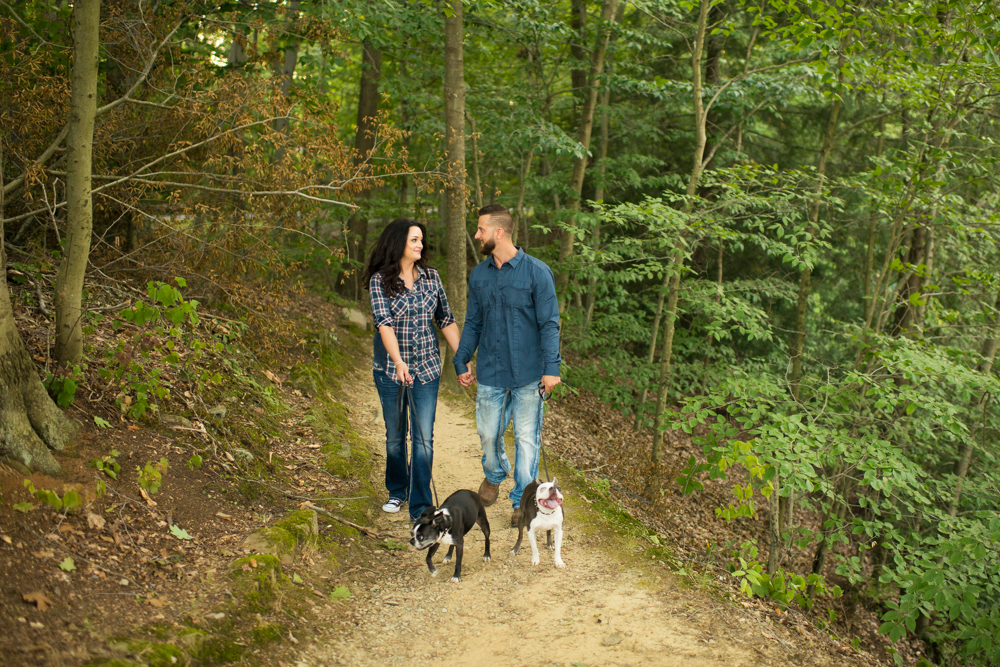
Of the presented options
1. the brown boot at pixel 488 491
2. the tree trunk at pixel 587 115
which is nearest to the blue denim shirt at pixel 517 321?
the brown boot at pixel 488 491

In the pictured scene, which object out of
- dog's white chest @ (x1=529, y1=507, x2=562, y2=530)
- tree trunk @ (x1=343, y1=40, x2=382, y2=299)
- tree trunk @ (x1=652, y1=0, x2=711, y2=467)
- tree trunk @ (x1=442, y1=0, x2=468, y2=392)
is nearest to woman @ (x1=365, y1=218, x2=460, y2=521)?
dog's white chest @ (x1=529, y1=507, x2=562, y2=530)

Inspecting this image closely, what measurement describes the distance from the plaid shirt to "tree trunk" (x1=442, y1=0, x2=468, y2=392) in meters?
3.20

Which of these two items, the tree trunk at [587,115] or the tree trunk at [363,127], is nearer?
the tree trunk at [587,115]

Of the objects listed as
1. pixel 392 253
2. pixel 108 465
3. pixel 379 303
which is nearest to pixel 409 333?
pixel 379 303

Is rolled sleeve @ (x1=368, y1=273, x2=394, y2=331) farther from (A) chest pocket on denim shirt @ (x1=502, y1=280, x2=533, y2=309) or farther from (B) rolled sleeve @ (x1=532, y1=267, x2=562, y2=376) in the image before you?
(B) rolled sleeve @ (x1=532, y1=267, x2=562, y2=376)

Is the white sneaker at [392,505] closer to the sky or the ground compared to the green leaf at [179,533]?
closer to the ground

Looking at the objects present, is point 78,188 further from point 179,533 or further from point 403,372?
point 403,372

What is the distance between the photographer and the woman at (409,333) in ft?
14.6

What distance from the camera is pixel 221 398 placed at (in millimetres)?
5551

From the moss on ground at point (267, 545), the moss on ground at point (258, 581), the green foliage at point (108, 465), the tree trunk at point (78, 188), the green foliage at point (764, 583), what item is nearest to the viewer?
the moss on ground at point (267, 545)

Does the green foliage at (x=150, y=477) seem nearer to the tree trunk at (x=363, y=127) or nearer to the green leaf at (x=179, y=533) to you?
the green leaf at (x=179, y=533)

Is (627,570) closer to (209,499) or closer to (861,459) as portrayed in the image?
(209,499)

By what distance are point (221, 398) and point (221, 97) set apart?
2.91m

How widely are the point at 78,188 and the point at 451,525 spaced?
3.41m
